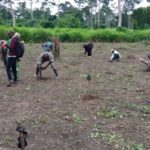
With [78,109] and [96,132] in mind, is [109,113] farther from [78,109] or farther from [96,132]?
[96,132]

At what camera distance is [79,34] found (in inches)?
1339

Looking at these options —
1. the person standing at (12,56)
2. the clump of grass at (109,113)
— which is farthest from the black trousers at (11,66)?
the clump of grass at (109,113)

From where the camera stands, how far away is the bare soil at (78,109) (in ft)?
29.2

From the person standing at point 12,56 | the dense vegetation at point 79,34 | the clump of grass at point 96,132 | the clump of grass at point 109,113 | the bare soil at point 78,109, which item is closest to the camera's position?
the bare soil at point 78,109

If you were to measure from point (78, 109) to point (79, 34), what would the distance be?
23.1 meters

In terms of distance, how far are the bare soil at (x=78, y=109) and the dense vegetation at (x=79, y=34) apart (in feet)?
47.1

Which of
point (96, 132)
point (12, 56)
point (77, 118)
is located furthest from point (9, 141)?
point (12, 56)

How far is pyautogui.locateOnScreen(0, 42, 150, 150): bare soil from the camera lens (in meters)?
8.90

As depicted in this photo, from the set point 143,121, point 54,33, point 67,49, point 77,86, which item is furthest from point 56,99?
point 54,33

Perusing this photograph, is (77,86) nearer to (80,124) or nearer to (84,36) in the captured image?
(80,124)

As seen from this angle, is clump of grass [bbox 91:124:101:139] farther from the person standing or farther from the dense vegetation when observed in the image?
the dense vegetation

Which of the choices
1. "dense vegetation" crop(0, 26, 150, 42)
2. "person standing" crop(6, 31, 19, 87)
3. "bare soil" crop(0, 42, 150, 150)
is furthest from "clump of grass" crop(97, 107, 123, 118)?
"dense vegetation" crop(0, 26, 150, 42)

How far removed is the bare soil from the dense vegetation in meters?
14.4

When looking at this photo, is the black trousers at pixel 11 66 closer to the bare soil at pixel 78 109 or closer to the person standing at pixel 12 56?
the person standing at pixel 12 56
